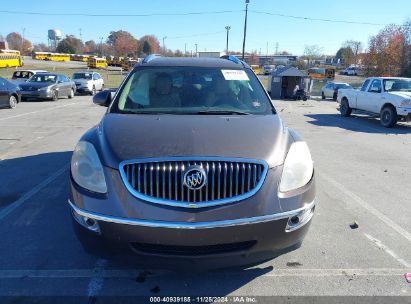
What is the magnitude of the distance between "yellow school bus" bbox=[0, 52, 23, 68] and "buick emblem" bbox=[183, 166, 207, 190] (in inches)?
2483

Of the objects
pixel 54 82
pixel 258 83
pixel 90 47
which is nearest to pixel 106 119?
pixel 258 83

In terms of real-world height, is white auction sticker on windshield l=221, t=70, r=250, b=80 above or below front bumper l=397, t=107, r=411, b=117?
above

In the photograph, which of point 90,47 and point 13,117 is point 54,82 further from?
point 90,47

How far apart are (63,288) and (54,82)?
20873 millimetres

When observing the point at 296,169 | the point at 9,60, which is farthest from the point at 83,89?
the point at 9,60

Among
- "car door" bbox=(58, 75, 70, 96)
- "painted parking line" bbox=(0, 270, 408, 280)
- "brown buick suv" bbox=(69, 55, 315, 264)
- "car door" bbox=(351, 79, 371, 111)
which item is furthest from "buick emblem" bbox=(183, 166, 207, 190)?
"car door" bbox=(58, 75, 70, 96)

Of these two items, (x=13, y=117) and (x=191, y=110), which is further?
(x=13, y=117)

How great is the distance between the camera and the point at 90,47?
5896 inches

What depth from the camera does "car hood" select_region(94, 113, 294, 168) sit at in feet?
9.66

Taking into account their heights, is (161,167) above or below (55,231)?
above

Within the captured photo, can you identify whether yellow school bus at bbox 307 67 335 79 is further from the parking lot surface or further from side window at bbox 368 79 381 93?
the parking lot surface

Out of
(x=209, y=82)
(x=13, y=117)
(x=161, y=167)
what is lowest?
(x=13, y=117)

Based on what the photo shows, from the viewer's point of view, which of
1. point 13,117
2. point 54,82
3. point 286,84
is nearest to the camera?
point 13,117

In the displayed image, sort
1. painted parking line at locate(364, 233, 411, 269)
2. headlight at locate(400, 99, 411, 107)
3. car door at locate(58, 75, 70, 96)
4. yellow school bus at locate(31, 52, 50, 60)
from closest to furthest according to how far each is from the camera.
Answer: painted parking line at locate(364, 233, 411, 269)
headlight at locate(400, 99, 411, 107)
car door at locate(58, 75, 70, 96)
yellow school bus at locate(31, 52, 50, 60)
